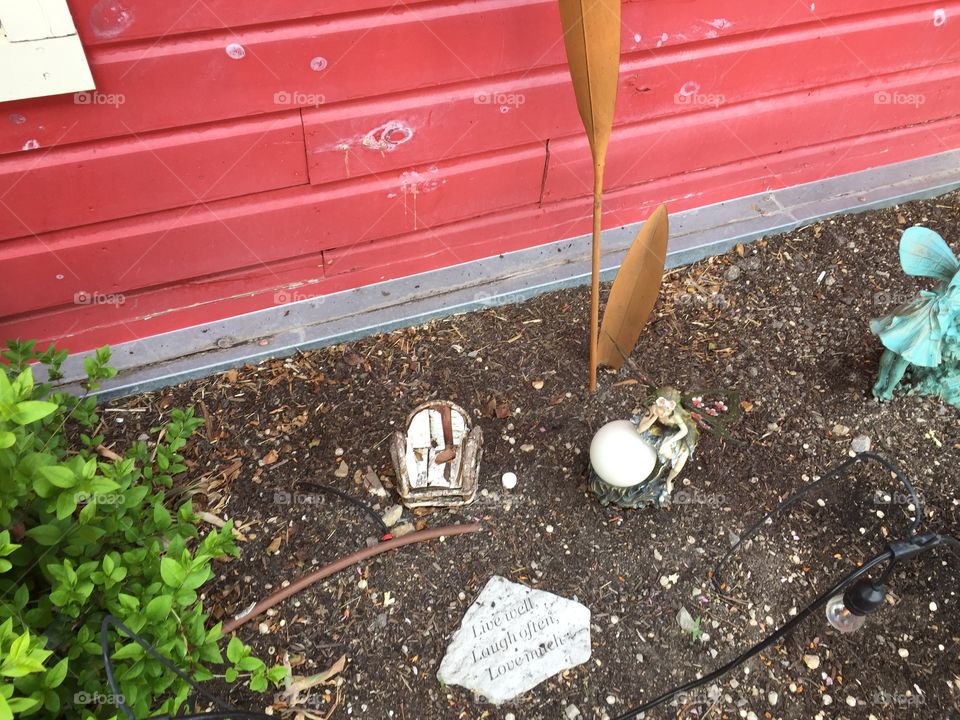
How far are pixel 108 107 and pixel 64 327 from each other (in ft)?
2.69

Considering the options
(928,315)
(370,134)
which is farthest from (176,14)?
(928,315)

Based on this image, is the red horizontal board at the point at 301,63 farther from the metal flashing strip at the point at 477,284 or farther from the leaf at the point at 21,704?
the leaf at the point at 21,704

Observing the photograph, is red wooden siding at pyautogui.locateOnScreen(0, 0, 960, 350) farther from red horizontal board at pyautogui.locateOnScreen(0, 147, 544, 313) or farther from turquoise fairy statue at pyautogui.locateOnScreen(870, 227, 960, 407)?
turquoise fairy statue at pyautogui.locateOnScreen(870, 227, 960, 407)

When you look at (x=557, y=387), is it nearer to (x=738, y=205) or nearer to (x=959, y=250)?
(x=738, y=205)

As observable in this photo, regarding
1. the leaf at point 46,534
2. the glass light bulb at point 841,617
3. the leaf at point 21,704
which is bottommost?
the glass light bulb at point 841,617

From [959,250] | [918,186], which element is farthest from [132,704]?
[918,186]

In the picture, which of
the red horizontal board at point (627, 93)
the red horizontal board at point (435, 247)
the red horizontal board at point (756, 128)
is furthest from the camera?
the red horizontal board at point (756, 128)

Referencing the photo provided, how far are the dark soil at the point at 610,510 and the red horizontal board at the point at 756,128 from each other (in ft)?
1.43

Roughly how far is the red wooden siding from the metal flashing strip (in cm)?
6

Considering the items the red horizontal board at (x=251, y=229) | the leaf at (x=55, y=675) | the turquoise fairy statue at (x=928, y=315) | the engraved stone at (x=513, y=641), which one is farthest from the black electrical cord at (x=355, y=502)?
the turquoise fairy statue at (x=928, y=315)

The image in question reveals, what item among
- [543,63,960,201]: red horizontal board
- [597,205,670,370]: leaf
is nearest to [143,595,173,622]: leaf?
[597,205,670,370]: leaf

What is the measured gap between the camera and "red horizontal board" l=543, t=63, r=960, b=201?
2666 millimetres

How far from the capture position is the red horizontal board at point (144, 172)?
2.01 meters

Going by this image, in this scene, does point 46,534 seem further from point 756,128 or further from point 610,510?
point 756,128
